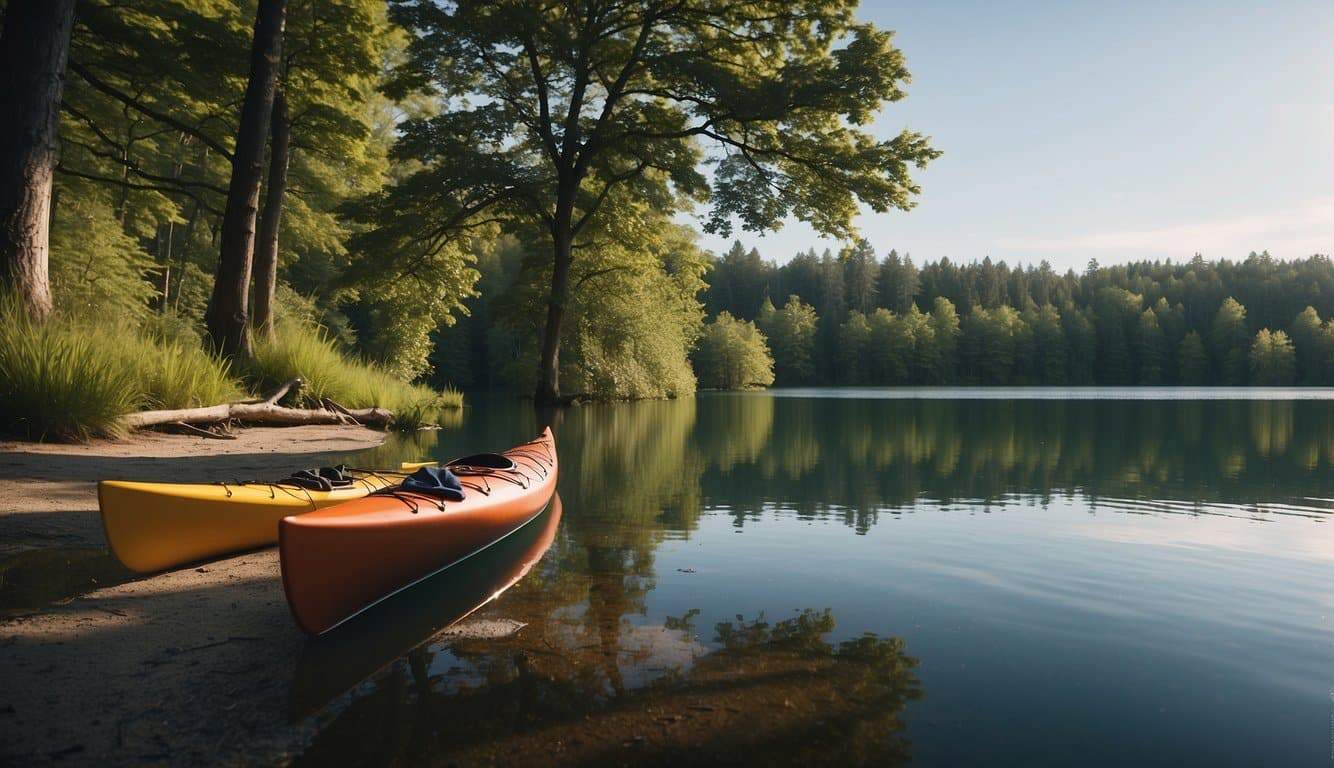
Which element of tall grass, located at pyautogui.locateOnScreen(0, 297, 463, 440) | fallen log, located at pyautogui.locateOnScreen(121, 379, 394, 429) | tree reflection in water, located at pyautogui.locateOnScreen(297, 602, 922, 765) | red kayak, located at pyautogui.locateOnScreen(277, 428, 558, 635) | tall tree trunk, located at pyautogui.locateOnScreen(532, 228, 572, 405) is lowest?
tree reflection in water, located at pyautogui.locateOnScreen(297, 602, 922, 765)

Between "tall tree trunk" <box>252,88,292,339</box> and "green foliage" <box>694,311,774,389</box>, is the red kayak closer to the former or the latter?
"tall tree trunk" <box>252,88,292,339</box>

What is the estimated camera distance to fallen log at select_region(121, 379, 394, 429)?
836 centimetres

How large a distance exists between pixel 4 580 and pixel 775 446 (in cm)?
1078

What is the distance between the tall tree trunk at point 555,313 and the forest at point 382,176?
0.09m

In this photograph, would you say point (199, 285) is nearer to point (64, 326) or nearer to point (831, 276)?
point (64, 326)

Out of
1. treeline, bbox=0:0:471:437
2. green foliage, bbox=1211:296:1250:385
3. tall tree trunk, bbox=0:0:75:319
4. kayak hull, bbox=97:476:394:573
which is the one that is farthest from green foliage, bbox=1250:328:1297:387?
tall tree trunk, bbox=0:0:75:319

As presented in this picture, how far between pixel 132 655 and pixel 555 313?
17.6 meters

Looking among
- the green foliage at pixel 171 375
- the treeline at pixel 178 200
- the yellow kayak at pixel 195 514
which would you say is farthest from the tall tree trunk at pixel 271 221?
the yellow kayak at pixel 195 514

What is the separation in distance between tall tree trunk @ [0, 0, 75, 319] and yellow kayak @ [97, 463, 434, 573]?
17.4 feet

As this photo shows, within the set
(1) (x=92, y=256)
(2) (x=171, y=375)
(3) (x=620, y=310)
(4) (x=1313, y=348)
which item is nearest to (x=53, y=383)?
(2) (x=171, y=375)

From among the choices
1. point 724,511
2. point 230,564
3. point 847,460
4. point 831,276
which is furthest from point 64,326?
point 831,276

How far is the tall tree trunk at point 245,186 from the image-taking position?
1114cm

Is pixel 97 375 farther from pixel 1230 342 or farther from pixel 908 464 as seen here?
pixel 1230 342

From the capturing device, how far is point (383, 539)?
381 centimetres
